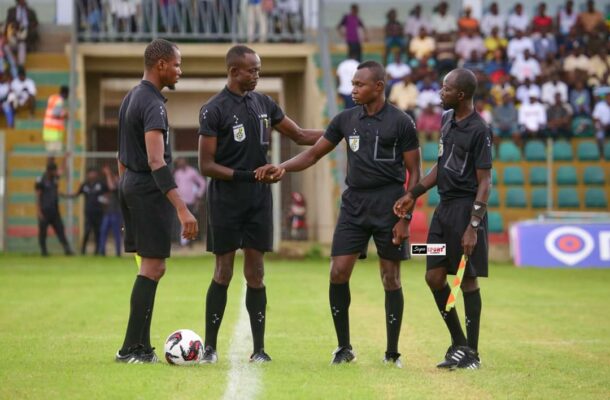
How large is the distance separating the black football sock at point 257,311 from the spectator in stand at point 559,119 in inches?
786

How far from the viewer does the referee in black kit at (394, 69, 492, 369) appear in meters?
9.73

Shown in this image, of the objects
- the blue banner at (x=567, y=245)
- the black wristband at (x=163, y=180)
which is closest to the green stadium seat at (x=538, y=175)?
the blue banner at (x=567, y=245)

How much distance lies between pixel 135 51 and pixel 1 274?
949cm

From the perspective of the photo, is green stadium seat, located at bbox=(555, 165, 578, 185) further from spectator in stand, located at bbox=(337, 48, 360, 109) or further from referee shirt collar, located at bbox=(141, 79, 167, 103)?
referee shirt collar, located at bbox=(141, 79, 167, 103)

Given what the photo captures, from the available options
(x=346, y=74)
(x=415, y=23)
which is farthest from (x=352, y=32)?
(x=415, y=23)

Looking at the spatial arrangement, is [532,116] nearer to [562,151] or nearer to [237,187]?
[562,151]

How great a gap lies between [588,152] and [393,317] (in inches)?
785

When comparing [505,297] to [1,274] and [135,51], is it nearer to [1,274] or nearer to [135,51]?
[1,274]

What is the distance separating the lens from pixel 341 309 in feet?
32.9

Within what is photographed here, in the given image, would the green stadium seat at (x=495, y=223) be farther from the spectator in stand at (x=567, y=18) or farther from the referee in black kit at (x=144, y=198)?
the referee in black kit at (x=144, y=198)

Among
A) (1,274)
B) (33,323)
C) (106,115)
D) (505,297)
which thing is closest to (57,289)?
(1,274)

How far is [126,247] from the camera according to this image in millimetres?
9883

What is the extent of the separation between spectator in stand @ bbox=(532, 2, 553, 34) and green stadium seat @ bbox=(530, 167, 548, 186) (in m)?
4.63

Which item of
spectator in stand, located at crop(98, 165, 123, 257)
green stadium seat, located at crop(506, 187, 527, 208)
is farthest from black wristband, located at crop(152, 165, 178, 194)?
green stadium seat, located at crop(506, 187, 527, 208)
